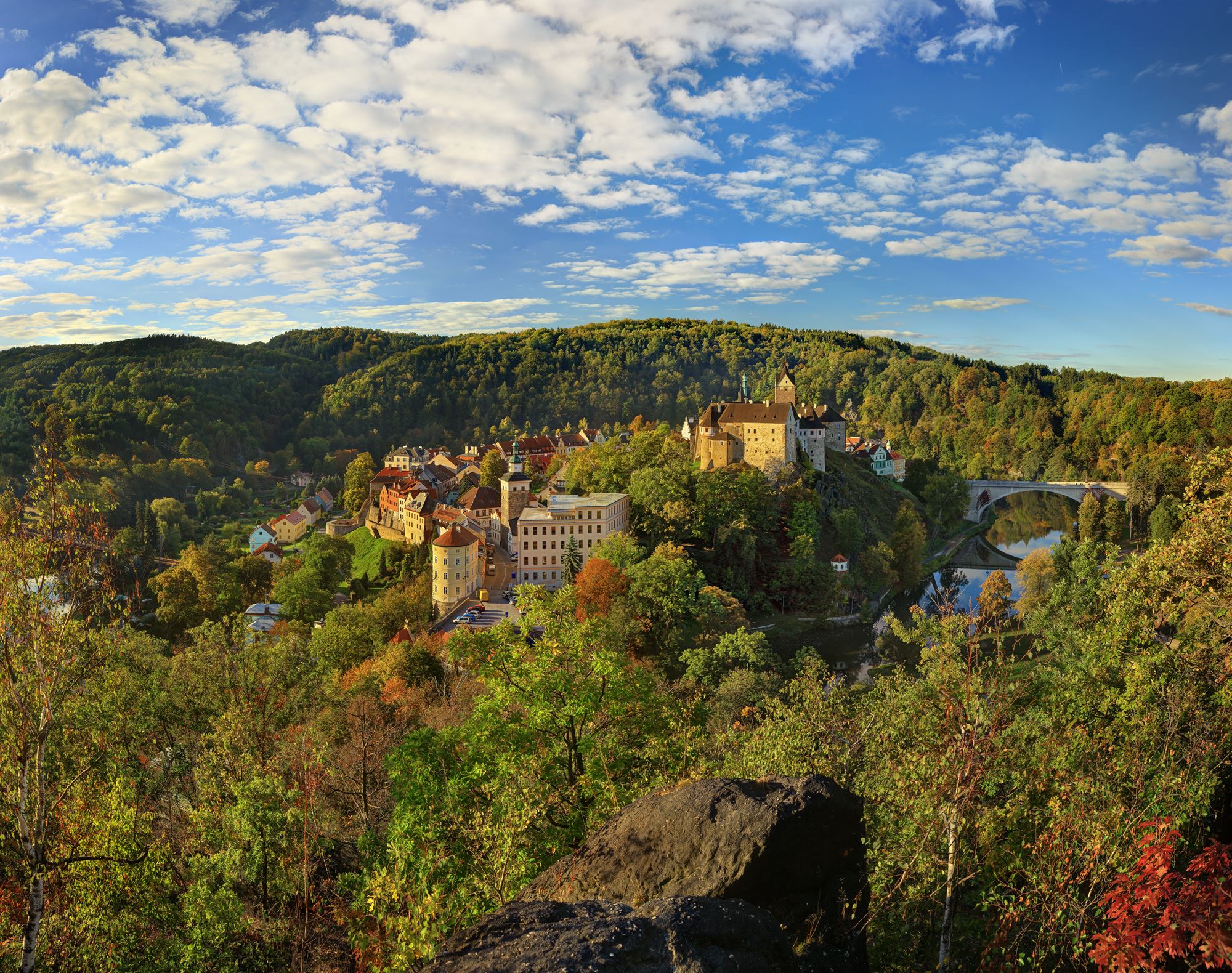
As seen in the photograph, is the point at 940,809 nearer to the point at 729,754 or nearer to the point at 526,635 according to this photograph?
the point at 526,635

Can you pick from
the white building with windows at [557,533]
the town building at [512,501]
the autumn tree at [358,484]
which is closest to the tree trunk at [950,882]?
the white building with windows at [557,533]

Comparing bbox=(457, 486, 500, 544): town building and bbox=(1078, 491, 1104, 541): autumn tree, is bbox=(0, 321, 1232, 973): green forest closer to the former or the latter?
bbox=(457, 486, 500, 544): town building

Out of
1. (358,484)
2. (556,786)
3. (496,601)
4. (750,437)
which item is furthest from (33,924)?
(358,484)

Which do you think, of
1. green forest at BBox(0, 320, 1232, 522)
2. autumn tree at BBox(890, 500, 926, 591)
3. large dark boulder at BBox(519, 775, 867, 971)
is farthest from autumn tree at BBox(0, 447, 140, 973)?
green forest at BBox(0, 320, 1232, 522)

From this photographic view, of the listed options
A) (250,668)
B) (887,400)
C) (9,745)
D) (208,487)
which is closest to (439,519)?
(250,668)

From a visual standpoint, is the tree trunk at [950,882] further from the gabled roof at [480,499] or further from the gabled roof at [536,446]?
the gabled roof at [536,446]

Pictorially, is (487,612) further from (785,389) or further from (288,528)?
(288,528)
